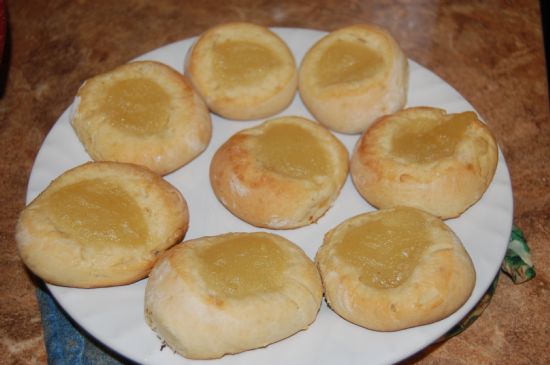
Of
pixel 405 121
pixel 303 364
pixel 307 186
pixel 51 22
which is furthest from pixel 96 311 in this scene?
pixel 51 22

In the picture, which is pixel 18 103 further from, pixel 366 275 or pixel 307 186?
pixel 366 275

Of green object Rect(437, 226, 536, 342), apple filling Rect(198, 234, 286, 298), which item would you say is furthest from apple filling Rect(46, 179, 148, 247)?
green object Rect(437, 226, 536, 342)

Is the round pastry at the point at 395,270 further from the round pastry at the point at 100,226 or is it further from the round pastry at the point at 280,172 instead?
the round pastry at the point at 100,226

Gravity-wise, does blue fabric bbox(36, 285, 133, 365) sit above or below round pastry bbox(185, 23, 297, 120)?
below

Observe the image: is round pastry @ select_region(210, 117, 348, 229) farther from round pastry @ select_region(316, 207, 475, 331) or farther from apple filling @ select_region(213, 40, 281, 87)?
apple filling @ select_region(213, 40, 281, 87)

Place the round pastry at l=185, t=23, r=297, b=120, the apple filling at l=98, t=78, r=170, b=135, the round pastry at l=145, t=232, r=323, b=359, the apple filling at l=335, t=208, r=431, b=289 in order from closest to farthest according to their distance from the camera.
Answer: the round pastry at l=145, t=232, r=323, b=359, the apple filling at l=335, t=208, r=431, b=289, the apple filling at l=98, t=78, r=170, b=135, the round pastry at l=185, t=23, r=297, b=120

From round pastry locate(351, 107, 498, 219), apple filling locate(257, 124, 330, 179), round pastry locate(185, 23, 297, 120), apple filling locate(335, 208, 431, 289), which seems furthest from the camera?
round pastry locate(185, 23, 297, 120)

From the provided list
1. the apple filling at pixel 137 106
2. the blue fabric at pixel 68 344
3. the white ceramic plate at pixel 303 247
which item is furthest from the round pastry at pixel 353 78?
the blue fabric at pixel 68 344
